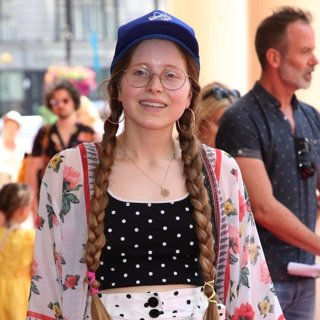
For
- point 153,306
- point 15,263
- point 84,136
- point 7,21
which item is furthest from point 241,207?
point 7,21

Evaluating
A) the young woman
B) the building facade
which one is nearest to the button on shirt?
the young woman

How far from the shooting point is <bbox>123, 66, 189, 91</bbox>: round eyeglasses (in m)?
2.79

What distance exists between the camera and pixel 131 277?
2701 mm

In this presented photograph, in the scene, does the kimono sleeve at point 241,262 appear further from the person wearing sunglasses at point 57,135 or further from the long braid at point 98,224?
the person wearing sunglasses at point 57,135

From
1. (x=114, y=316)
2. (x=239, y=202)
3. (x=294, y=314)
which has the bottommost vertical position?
(x=294, y=314)

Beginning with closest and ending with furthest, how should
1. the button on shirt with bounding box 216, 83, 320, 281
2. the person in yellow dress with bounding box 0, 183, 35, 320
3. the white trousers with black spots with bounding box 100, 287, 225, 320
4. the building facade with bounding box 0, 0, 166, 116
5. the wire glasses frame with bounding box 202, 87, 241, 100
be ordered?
the white trousers with black spots with bounding box 100, 287, 225, 320, the button on shirt with bounding box 216, 83, 320, 281, the wire glasses frame with bounding box 202, 87, 241, 100, the person in yellow dress with bounding box 0, 183, 35, 320, the building facade with bounding box 0, 0, 166, 116

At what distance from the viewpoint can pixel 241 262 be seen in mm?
2906

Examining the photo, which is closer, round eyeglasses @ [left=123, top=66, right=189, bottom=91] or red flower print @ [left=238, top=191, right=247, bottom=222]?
round eyeglasses @ [left=123, top=66, right=189, bottom=91]

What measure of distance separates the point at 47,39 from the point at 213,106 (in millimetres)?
27235

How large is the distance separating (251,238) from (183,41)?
23.9 inches

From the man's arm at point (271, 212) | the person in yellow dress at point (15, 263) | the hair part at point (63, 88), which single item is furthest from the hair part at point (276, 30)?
the hair part at point (63, 88)

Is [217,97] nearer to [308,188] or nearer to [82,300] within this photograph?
[308,188]

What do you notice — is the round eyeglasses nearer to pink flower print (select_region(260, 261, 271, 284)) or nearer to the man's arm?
pink flower print (select_region(260, 261, 271, 284))

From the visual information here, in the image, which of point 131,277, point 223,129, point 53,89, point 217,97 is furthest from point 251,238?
point 53,89
